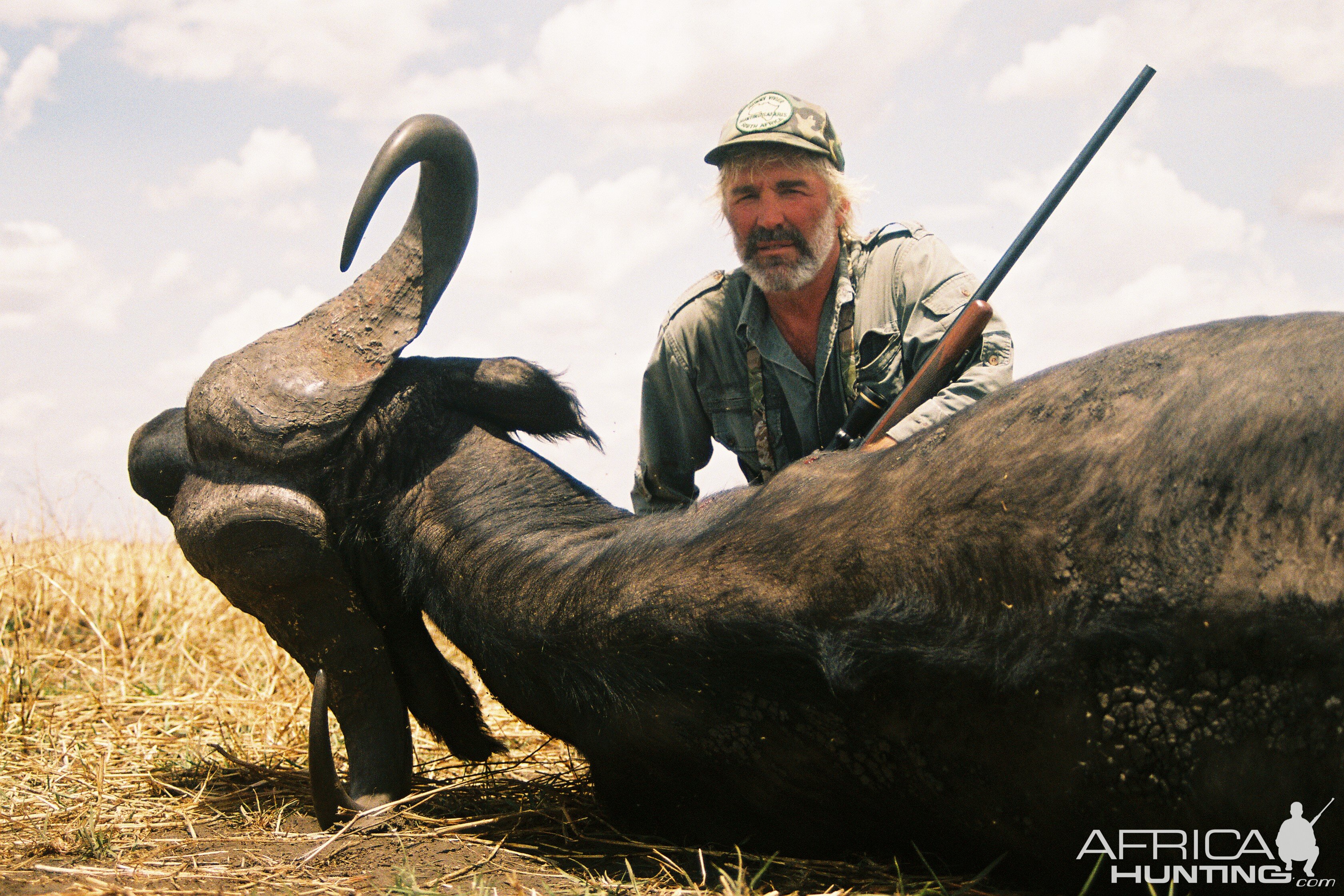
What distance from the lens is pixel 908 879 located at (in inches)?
84.3

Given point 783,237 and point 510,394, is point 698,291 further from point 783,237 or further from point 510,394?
point 510,394

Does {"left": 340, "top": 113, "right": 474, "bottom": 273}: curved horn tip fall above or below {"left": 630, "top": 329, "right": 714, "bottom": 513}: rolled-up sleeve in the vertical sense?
above

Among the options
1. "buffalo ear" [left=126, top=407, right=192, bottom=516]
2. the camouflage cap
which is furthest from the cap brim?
"buffalo ear" [left=126, top=407, right=192, bottom=516]

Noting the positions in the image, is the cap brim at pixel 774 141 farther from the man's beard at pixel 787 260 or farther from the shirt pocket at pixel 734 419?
the shirt pocket at pixel 734 419

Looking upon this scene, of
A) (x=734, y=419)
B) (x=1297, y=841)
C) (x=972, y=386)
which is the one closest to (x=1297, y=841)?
(x=1297, y=841)

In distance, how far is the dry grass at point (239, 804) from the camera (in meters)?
2.19

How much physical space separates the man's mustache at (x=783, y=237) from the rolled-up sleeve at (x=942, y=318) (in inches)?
13.3

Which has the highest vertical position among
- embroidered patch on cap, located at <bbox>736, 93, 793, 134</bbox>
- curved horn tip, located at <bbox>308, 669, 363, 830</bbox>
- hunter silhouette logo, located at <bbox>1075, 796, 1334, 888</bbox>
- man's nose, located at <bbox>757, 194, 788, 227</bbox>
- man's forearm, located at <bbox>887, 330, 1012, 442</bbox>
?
embroidered patch on cap, located at <bbox>736, 93, 793, 134</bbox>

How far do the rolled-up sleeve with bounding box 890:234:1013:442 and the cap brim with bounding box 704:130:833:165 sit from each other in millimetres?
496

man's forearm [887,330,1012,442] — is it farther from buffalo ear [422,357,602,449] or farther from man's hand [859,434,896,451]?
buffalo ear [422,357,602,449]

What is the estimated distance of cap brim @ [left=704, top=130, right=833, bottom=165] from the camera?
392cm

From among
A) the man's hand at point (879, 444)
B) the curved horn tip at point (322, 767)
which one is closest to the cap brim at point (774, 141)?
the man's hand at point (879, 444)

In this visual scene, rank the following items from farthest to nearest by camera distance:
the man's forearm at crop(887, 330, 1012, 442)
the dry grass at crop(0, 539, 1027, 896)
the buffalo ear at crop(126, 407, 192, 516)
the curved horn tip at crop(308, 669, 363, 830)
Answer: the man's forearm at crop(887, 330, 1012, 442) < the buffalo ear at crop(126, 407, 192, 516) < the curved horn tip at crop(308, 669, 363, 830) < the dry grass at crop(0, 539, 1027, 896)

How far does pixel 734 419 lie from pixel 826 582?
2169 mm
